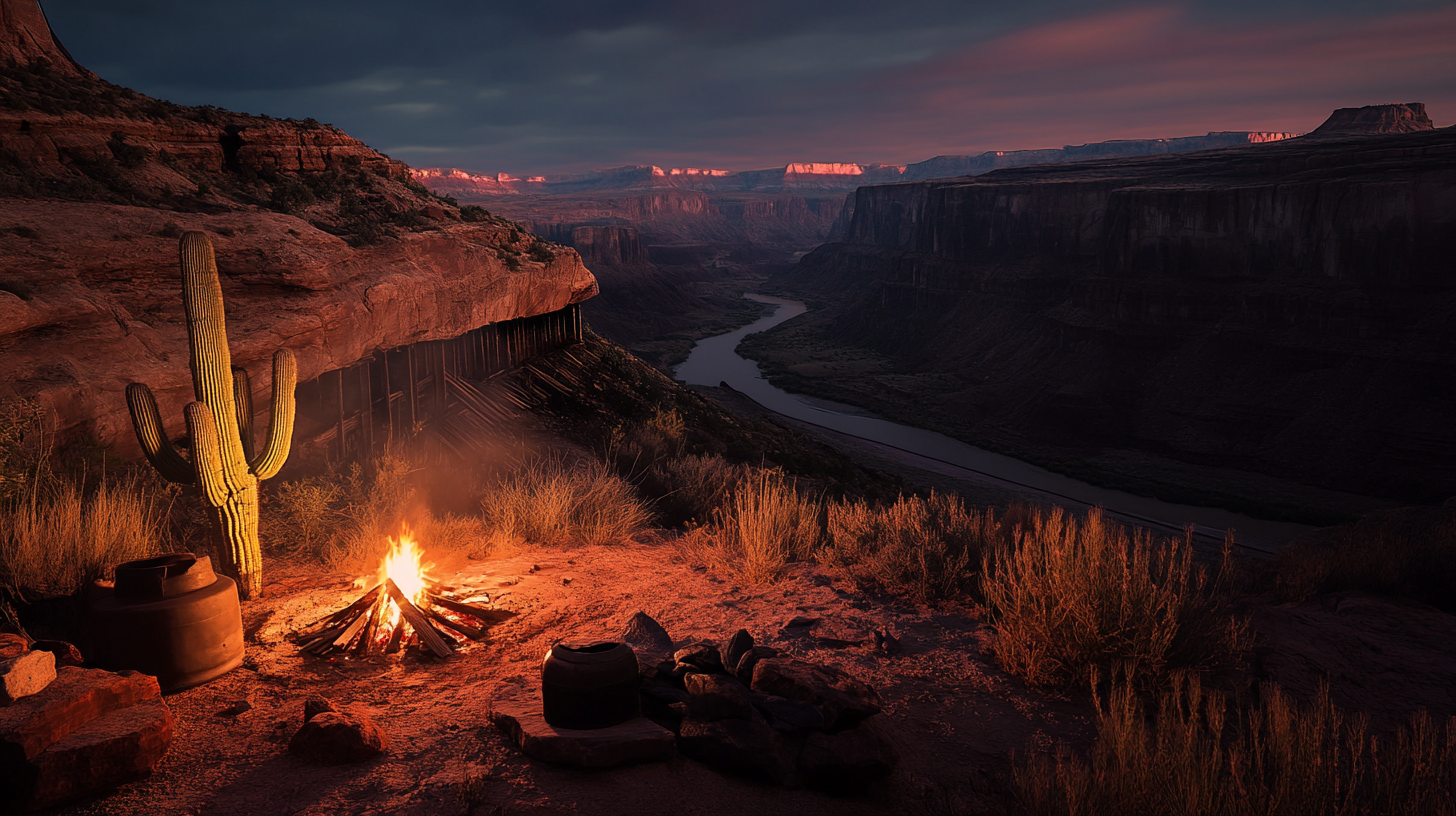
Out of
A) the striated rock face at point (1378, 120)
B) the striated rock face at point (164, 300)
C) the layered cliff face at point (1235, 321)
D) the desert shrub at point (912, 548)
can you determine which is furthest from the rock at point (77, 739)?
the striated rock face at point (1378, 120)

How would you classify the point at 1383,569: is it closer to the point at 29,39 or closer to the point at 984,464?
the point at 29,39

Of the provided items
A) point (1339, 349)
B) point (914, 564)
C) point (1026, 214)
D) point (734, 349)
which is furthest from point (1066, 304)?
point (914, 564)

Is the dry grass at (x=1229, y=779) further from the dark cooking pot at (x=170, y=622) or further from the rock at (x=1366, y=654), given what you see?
the dark cooking pot at (x=170, y=622)

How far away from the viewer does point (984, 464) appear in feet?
133

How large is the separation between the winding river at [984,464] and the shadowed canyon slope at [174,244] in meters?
24.7

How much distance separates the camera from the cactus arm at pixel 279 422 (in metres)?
A: 5.85

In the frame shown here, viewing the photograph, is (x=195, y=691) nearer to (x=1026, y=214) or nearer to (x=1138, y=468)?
(x=1138, y=468)

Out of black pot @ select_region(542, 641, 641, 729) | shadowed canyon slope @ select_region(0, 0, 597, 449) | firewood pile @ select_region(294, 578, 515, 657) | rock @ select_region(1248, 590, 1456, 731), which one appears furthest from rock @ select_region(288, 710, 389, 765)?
rock @ select_region(1248, 590, 1456, 731)

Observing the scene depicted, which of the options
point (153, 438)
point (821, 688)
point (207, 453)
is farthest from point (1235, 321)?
point (153, 438)

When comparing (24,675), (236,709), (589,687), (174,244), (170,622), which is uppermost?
(174,244)

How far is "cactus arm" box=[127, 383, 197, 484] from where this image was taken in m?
5.31

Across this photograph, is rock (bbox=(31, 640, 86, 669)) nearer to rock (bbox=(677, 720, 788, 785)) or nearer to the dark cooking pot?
the dark cooking pot

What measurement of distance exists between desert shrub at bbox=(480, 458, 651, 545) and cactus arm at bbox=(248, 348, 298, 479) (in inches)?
86.4

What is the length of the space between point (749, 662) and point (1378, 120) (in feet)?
410
